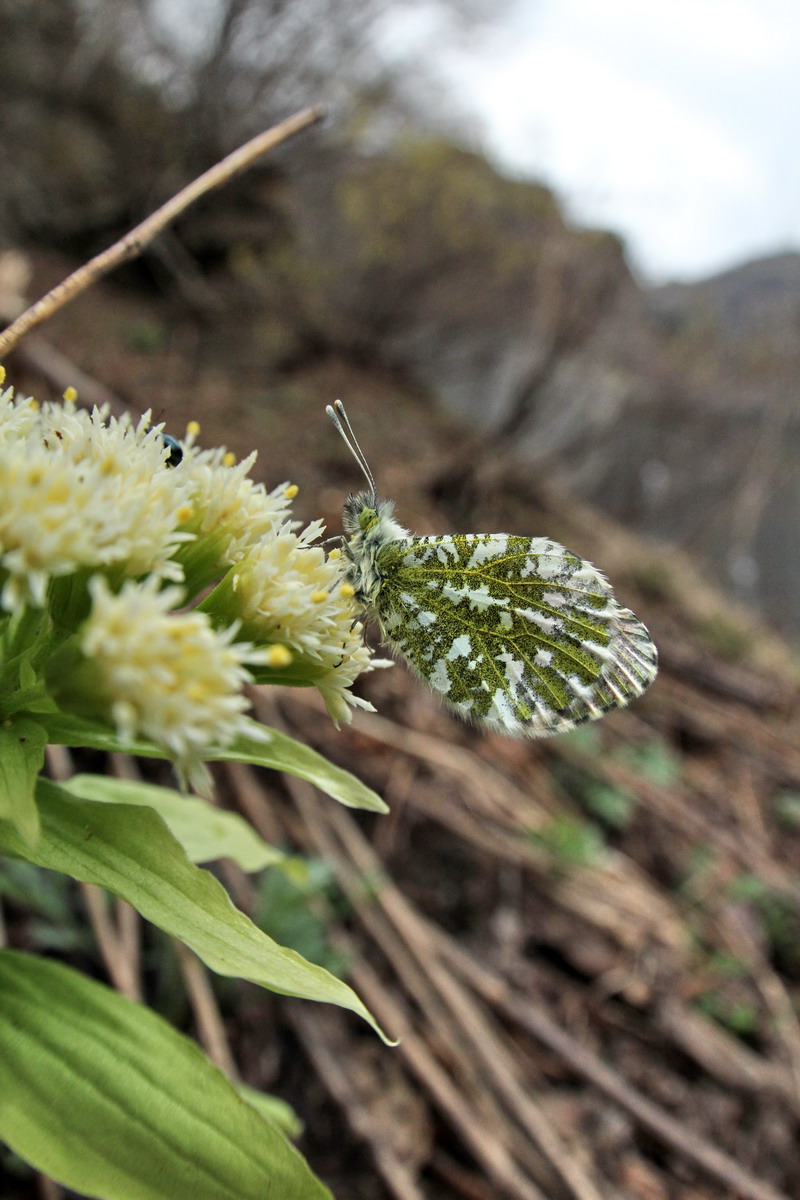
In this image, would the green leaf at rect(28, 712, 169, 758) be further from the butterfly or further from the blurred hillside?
the blurred hillside

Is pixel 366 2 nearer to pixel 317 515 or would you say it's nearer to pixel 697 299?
pixel 317 515

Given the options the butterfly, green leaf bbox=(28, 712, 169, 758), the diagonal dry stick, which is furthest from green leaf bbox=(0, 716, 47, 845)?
the butterfly

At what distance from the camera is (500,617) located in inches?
66.6

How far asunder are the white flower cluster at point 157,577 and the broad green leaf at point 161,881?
0.63ft

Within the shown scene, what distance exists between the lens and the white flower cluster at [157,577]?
3.06 feet

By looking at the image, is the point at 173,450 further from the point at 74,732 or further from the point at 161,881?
the point at 161,881

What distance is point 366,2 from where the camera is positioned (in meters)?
8.00

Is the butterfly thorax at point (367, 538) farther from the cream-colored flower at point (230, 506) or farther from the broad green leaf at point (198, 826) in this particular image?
the broad green leaf at point (198, 826)

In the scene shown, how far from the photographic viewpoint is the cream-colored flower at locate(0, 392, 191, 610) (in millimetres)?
969

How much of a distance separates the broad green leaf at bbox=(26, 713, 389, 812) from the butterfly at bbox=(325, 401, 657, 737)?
35 cm

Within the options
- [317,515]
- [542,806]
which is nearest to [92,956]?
[542,806]

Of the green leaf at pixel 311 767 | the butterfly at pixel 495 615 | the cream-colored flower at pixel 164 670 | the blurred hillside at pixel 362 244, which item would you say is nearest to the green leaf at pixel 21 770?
the cream-colored flower at pixel 164 670

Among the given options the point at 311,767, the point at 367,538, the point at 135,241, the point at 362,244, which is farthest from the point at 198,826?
the point at 362,244

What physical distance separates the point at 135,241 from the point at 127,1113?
4.22ft
